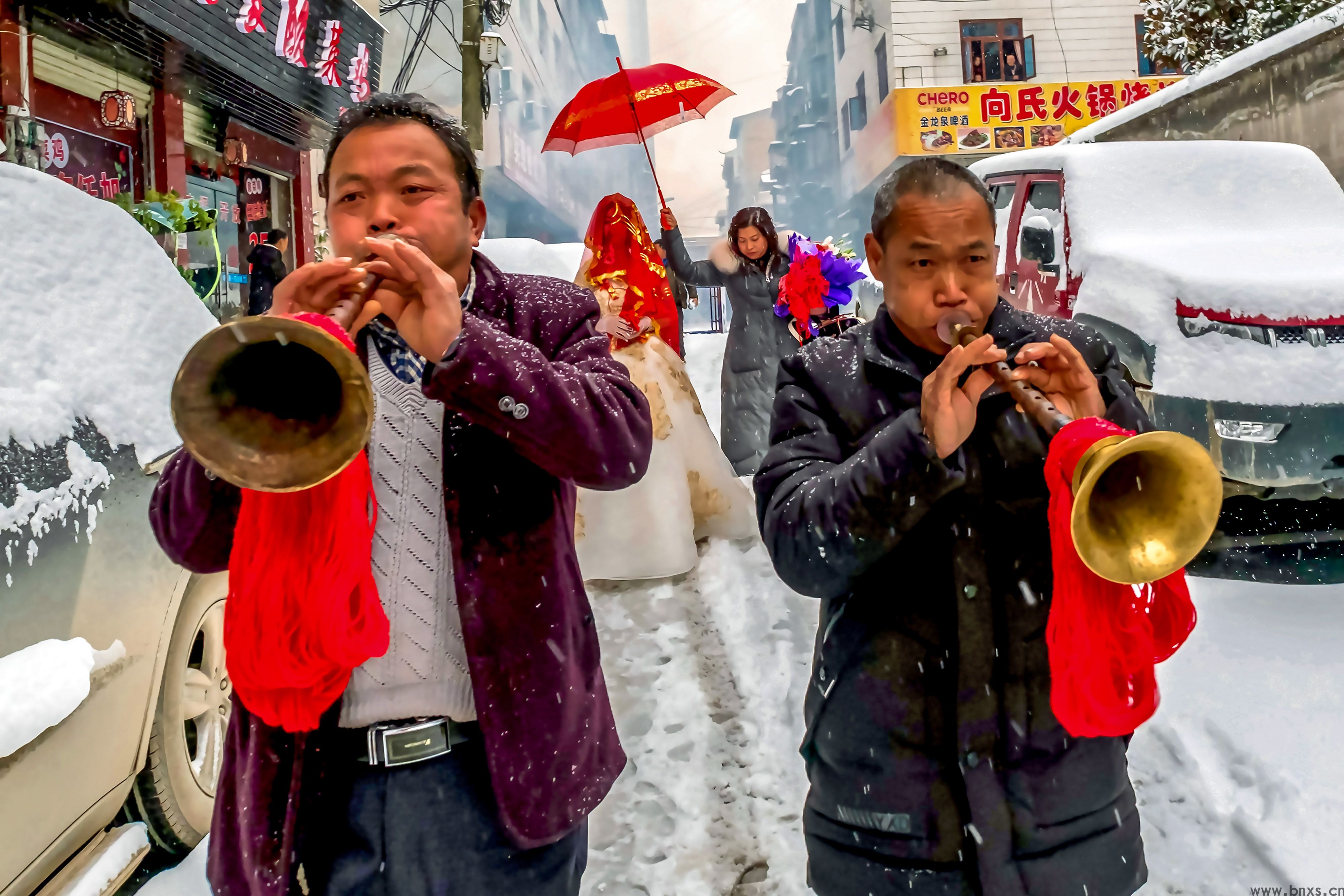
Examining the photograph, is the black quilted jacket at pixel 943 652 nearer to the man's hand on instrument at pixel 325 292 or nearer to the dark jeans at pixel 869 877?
the dark jeans at pixel 869 877

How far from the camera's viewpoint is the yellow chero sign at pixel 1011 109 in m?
18.7

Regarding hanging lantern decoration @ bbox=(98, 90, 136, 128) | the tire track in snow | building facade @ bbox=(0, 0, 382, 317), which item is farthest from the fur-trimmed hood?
hanging lantern decoration @ bbox=(98, 90, 136, 128)

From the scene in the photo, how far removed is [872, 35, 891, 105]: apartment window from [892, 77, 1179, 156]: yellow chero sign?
2565 millimetres

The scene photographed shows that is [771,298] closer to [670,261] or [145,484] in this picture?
[670,261]

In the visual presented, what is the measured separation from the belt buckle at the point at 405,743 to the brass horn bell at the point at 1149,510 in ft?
2.98

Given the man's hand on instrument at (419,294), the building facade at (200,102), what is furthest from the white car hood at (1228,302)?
the building facade at (200,102)

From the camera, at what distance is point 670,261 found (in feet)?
20.0

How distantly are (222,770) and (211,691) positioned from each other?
1298 mm

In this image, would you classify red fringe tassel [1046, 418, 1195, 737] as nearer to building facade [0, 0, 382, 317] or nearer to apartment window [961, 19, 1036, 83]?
building facade [0, 0, 382, 317]

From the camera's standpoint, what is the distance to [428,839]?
1.30 m

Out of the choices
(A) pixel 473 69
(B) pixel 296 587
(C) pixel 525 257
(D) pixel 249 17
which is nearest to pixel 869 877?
(B) pixel 296 587

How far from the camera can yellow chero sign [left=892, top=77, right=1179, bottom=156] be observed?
1866cm

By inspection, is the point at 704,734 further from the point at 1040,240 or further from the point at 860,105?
the point at 860,105

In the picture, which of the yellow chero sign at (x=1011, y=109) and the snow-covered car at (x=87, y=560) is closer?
the snow-covered car at (x=87, y=560)
